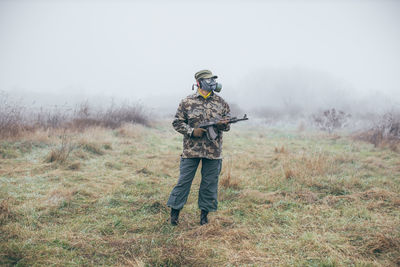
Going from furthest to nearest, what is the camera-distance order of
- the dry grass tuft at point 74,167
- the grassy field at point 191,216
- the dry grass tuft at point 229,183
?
the dry grass tuft at point 74,167 → the dry grass tuft at point 229,183 → the grassy field at point 191,216

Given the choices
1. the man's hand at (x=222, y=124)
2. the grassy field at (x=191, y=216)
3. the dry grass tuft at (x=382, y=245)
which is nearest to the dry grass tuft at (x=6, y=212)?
the grassy field at (x=191, y=216)

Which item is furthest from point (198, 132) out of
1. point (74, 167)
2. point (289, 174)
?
point (74, 167)

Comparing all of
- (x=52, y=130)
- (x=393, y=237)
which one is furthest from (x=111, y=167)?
(x=393, y=237)

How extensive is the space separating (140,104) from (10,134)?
28.7ft

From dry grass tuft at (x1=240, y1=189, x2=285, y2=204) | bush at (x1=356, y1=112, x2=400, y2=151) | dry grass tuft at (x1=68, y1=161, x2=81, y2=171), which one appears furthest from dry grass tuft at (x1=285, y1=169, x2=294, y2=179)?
bush at (x1=356, y1=112, x2=400, y2=151)

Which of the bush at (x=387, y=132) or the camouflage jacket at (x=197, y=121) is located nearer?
the camouflage jacket at (x=197, y=121)

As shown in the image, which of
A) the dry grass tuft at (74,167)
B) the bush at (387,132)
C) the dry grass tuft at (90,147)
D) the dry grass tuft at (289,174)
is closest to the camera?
the dry grass tuft at (289,174)

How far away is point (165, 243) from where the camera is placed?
2771mm

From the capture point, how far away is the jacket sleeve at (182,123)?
3.05 metres

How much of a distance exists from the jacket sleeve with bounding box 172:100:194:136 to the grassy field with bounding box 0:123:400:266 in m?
1.21

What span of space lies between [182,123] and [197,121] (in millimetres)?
197

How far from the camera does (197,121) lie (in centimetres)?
317

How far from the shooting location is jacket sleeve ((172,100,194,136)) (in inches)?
120

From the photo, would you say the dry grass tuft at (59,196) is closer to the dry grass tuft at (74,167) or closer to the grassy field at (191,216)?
the grassy field at (191,216)
